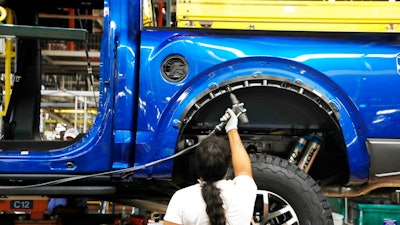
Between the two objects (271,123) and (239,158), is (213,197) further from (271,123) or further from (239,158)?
(271,123)

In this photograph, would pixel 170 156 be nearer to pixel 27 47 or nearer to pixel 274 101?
pixel 274 101

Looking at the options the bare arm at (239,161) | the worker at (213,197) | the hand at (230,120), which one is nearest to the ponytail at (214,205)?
the worker at (213,197)

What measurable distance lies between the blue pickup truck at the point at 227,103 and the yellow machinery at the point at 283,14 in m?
→ 0.14

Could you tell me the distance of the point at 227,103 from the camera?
325 centimetres

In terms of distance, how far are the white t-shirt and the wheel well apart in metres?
0.92

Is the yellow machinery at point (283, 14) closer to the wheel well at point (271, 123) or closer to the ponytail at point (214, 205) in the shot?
the wheel well at point (271, 123)

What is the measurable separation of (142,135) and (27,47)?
71.9 inches

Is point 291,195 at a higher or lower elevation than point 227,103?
lower

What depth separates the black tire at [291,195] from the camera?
2998mm

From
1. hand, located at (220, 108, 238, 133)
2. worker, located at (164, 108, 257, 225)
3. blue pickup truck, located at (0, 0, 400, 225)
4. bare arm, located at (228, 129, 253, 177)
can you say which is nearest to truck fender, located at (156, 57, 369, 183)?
blue pickup truck, located at (0, 0, 400, 225)

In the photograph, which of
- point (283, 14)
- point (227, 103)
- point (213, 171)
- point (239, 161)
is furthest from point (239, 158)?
point (283, 14)

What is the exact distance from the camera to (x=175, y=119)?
3078 mm

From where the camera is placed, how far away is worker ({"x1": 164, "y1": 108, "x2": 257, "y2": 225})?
7.01 ft

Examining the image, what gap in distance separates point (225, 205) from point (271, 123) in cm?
122
